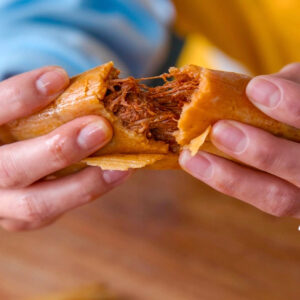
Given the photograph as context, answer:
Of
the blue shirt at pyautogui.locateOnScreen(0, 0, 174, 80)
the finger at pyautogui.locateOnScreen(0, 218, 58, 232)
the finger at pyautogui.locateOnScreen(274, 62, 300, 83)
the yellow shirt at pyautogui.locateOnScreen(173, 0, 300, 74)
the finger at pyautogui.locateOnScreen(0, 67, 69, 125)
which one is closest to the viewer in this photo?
the finger at pyautogui.locateOnScreen(0, 67, 69, 125)

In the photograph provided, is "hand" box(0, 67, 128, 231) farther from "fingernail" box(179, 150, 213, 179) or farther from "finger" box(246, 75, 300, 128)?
"finger" box(246, 75, 300, 128)

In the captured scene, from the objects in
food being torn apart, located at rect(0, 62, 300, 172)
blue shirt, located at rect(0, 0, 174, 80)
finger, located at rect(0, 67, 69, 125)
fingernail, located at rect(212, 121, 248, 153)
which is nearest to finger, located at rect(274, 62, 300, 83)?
food being torn apart, located at rect(0, 62, 300, 172)

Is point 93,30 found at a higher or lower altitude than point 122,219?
higher

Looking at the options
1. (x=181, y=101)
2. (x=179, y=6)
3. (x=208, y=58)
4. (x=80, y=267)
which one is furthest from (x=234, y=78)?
(x=208, y=58)

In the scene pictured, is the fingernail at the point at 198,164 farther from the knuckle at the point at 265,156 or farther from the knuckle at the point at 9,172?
the knuckle at the point at 9,172

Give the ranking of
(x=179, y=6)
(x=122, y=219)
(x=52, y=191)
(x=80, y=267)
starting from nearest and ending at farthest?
(x=52, y=191)
(x=80, y=267)
(x=122, y=219)
(x=179, y=6)

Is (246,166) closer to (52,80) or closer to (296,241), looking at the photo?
(52,80)

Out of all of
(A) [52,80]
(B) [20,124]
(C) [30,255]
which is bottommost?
(C) [30,255]
